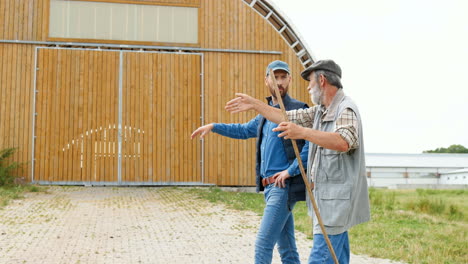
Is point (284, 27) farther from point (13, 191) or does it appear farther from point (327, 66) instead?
point (327, 66)

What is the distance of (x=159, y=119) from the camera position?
16156 mm

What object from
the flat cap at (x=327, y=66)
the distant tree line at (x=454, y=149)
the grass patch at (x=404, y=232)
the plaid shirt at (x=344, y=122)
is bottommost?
the grass patch at (x=404, y=232)

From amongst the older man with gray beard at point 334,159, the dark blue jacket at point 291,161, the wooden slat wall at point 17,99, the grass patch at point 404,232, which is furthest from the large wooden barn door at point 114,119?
the older man with gray beard at point 334,159

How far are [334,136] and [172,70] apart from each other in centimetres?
1361

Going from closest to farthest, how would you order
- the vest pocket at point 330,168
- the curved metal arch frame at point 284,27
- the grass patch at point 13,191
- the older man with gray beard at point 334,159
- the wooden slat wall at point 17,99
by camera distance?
the older man with gray beard at point 334,159
the vest pocket at point 330,168
the grass patch at point 13,191
the wooden slat wall at point 17,99
the curved metal arch frame at point 284,27

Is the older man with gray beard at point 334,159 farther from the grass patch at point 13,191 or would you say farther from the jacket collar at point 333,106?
the grass patch at point 13,191

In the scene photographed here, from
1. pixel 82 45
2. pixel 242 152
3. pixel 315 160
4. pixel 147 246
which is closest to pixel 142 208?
pixel 147 246

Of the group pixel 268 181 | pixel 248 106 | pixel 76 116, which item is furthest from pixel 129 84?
pixel 248 106

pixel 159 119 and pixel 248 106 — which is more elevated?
pixel 159 119

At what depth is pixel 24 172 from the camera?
1556cm

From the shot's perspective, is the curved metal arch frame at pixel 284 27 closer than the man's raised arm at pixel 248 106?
No

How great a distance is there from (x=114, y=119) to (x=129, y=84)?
1.14 meters

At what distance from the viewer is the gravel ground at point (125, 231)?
717 cm

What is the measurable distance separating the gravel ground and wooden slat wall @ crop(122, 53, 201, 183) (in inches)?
86.2
